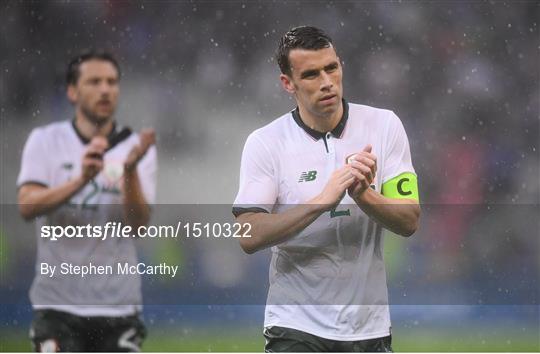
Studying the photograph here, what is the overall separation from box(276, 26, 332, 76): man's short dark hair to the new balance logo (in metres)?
0.36

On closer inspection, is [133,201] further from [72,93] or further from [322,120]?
[322,120]

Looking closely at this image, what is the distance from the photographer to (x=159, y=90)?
12.5ft

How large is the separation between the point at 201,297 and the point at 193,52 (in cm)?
101

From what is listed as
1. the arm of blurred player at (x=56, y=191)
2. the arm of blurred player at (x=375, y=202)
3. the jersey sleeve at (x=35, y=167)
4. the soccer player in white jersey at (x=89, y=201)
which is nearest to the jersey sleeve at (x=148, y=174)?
the soccer player in white jersey at (x=89, y=201)

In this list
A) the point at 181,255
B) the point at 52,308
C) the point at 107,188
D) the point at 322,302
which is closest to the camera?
the point at 322,302

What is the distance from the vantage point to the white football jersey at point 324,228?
113 inches

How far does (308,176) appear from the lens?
10.3 feet

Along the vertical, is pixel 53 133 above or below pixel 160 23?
below

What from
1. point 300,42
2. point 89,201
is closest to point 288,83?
point 300,42

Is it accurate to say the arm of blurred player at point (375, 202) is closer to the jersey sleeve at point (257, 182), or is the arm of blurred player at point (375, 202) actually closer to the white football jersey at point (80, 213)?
the jersey sleeve at point (257, 182)

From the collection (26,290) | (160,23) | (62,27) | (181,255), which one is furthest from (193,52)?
(26,290)

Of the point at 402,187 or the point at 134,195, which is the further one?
the point at 134,195

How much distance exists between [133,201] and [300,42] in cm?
90

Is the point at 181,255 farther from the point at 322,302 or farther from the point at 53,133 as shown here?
the point at 322,302
